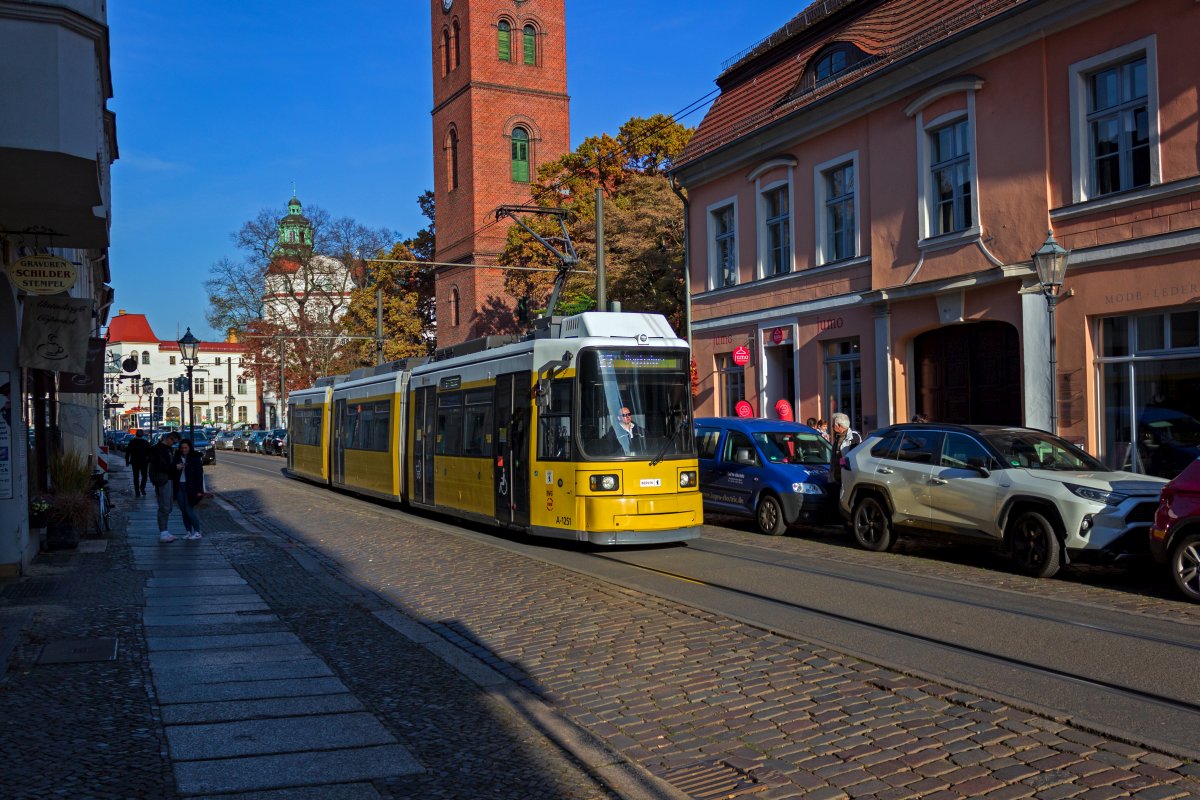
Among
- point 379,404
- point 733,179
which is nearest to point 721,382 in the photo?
point 733,179

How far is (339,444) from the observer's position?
27.2 meters

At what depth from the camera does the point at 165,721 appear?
6504 mm

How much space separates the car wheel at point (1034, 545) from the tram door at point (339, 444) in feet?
59.8

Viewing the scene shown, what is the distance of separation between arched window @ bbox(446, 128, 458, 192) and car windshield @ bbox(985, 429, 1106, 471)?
49443 millimetres

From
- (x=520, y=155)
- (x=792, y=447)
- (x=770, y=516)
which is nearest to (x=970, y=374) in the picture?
(x=792, y=447)

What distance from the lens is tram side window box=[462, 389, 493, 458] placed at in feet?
54.5

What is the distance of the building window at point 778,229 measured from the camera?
82.6ft

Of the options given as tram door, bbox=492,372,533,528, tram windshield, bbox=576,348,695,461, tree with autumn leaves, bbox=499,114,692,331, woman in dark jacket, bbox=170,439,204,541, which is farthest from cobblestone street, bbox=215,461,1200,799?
tree with autumn leaves, bbox=499,114,692,331

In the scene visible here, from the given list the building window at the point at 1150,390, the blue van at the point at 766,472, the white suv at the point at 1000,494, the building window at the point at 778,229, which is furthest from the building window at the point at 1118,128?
the building window at the point at 778,229

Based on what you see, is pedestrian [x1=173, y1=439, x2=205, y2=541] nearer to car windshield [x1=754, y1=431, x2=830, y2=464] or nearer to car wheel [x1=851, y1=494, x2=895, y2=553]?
car windshield [x1=754, y1=431, x2=830, y2=464]

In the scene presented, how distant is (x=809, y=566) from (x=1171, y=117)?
8.99 metres

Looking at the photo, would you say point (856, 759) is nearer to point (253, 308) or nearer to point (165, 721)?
point (165, 721)

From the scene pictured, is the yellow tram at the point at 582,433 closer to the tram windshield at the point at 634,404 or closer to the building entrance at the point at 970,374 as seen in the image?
the tram windshield at the point at 634,404

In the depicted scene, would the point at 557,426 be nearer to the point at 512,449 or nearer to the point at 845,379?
the point at 512,449
